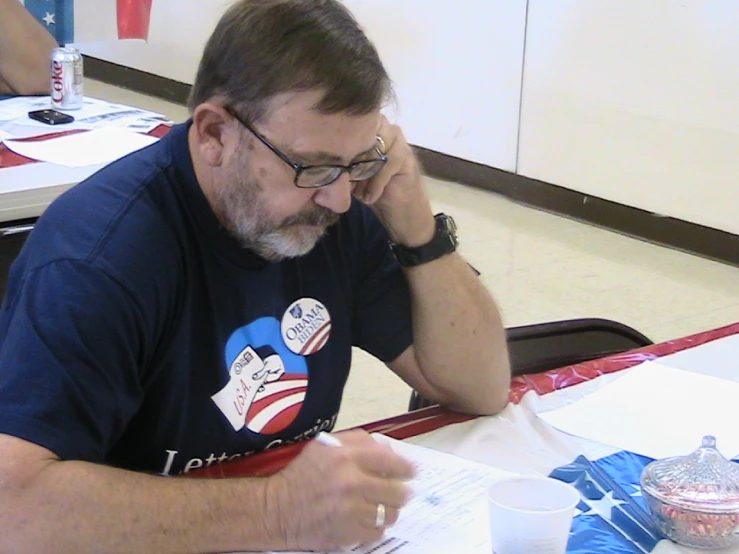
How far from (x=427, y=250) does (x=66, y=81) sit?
1.63 metres

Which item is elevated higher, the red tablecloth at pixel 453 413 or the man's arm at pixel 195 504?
the man's arm at pixel 195 504

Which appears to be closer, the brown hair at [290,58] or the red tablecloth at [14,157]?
the brown hair at [290,58]

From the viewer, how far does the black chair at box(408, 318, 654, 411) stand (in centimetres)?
175

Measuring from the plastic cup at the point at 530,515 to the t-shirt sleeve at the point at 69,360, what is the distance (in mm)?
416

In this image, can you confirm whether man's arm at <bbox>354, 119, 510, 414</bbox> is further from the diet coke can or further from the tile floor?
→ the diet coke can

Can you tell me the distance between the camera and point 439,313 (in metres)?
1.56

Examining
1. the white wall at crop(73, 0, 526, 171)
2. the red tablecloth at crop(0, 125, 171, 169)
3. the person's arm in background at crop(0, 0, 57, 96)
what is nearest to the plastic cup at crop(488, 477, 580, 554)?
the red tablecloth at crop(0, 125, 171, 169)

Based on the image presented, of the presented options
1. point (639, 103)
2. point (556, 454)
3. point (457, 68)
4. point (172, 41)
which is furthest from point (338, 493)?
point (172, 41)

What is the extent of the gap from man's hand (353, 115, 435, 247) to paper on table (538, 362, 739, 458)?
12.5 inches

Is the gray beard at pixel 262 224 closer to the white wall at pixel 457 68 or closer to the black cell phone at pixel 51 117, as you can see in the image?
the black cell phone at pixel 51 117

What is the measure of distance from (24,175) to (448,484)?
51.4 inches

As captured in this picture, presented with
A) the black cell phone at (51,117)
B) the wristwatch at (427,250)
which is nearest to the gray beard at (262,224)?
the wristwatch at (427,250)

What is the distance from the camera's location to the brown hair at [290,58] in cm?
124

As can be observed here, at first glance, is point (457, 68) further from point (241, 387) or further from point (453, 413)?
point (241, 387)
